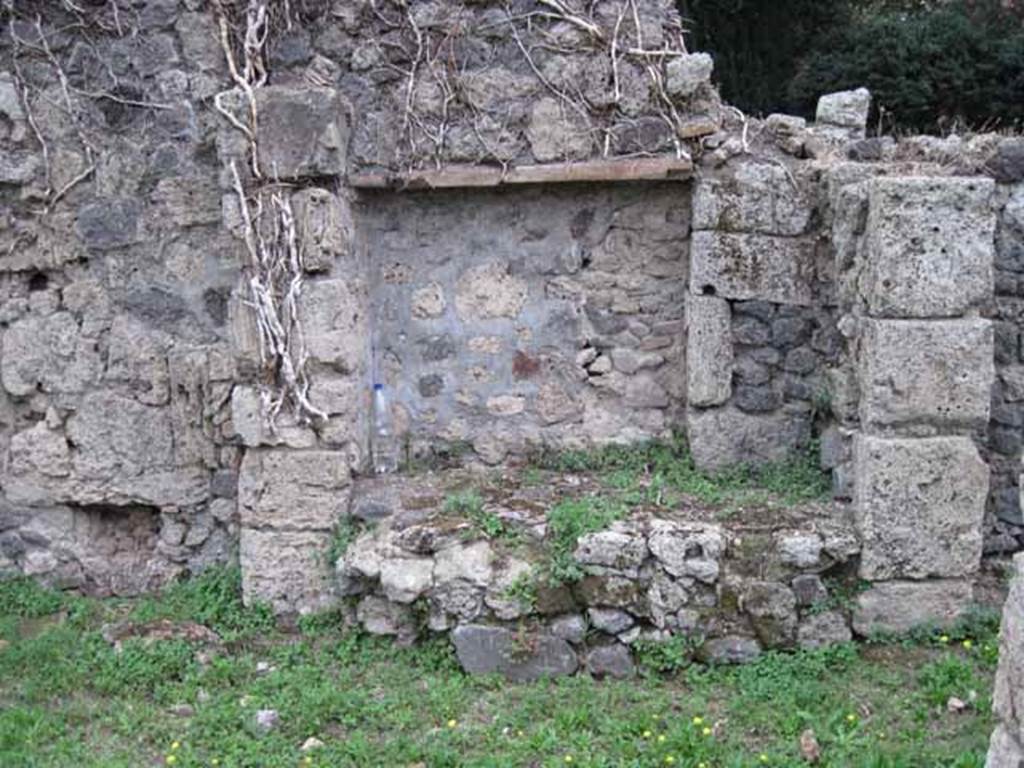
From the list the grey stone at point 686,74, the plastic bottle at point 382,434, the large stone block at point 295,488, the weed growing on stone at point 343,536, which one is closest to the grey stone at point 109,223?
the large stone block at point 295,488

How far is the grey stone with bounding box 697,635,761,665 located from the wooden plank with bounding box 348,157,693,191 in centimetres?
204

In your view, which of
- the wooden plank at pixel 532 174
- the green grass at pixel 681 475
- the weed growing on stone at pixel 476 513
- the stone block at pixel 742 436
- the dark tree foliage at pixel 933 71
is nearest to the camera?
the weed growing on stone at pixel 476 513

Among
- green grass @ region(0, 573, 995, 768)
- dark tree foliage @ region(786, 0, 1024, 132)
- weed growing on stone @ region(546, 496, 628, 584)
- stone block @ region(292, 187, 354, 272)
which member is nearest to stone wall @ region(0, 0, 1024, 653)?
stone block @ region(292, 187, 354, 272)

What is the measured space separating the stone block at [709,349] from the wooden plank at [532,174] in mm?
600

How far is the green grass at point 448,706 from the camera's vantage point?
3.65m

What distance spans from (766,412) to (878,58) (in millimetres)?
6172

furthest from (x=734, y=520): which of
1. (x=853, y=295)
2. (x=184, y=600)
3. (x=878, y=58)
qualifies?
(x=878, y=58)

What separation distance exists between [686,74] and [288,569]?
9.26 ft

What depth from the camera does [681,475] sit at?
4855 mm

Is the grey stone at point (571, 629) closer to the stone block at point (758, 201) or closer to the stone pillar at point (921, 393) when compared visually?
the stone pillar at point (921, 393)

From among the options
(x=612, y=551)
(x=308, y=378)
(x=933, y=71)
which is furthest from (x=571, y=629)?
(x=933, y=71)

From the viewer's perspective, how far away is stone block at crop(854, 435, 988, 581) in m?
4.17

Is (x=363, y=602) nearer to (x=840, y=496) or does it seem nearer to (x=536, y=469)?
(x=536, y=469)

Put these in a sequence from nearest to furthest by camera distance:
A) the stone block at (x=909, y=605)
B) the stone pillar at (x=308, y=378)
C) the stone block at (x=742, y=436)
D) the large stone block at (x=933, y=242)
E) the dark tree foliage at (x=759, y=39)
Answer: the large stone block at (x=933, y=242) → the stone block at (x=909, y=605) → the stone pillar at (x=308, y=378) → the stone block at (x=742, y=436) → the dark tree foliage at (x=759, y=39)
